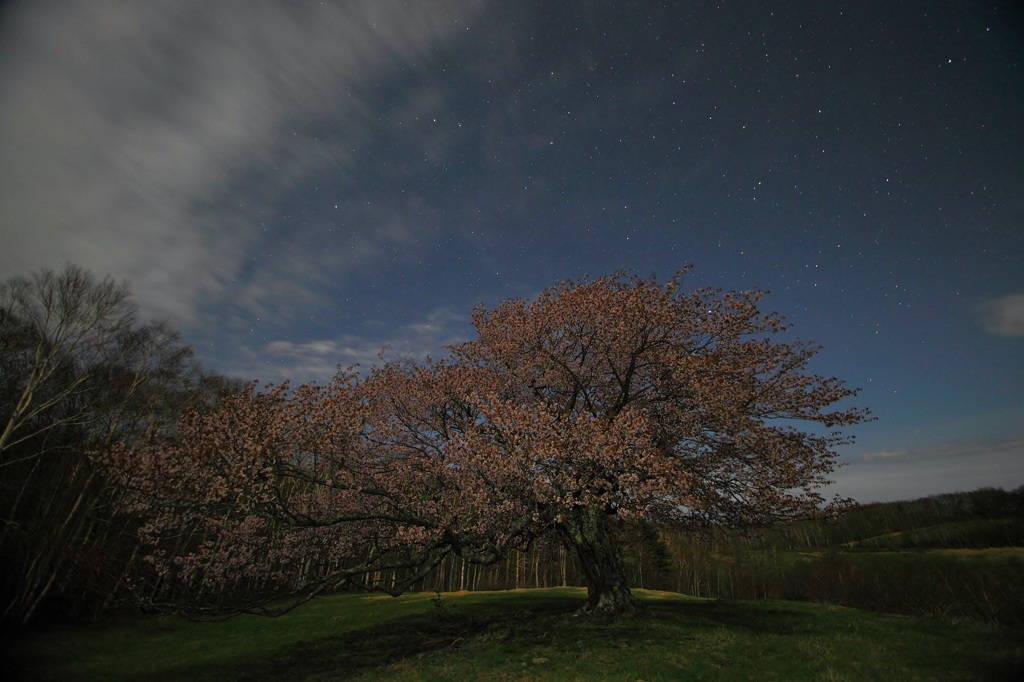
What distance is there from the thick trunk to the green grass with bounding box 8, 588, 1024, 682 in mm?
1014

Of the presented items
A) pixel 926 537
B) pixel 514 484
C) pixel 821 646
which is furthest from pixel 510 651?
pixel 926 537

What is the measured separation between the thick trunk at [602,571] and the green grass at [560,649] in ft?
3.33

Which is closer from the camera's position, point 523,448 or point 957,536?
point 523,448

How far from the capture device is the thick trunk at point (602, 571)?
17906mm

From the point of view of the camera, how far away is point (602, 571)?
1862 centimetres

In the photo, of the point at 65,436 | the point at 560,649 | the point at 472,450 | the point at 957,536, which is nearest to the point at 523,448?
the point at 472,450

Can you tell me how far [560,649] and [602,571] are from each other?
548cm

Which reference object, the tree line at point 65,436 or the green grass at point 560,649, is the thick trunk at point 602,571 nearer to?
the green grass at point 560,649

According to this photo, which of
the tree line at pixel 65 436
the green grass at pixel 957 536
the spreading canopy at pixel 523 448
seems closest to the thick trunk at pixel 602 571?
the spreading canopy at pixel 523 448

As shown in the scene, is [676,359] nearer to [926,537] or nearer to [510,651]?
[510,651]

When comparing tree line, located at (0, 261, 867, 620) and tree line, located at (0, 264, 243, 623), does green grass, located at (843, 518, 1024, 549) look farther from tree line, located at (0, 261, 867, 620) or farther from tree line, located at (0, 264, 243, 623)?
tree line, located at (0, 264, 243, 623)

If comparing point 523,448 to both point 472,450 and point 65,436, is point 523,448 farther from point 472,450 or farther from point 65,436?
point 65,436

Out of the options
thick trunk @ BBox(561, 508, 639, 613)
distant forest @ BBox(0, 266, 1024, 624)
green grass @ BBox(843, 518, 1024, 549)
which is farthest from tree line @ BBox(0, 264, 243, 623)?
green grass @ BBox(843, 518, 1024, 549)

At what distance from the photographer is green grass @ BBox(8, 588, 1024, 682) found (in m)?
11.3
